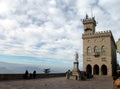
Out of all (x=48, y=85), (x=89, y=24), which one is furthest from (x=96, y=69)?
(x=48, y=85)

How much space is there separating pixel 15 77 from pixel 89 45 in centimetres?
3724

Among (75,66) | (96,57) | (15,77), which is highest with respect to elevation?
(96,57)

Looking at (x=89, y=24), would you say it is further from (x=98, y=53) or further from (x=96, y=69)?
(x=96, y=69)

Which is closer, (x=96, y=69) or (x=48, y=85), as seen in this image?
(x=48, y=85)

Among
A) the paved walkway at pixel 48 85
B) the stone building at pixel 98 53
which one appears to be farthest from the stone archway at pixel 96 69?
the paved walkway at pixel 48 85

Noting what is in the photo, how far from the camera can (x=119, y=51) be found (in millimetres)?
75125

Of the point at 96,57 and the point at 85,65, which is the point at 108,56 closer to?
the point at 96,57

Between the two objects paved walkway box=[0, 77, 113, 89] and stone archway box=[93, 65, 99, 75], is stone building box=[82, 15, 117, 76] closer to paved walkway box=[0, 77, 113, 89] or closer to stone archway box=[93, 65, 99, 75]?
stone archway box=[93, 65, 99, 75]

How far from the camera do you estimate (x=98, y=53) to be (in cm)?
5969

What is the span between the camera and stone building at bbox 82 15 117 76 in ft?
191

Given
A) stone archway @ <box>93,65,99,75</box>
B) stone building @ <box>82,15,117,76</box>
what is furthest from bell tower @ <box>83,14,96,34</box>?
stone archway @ <box>93,65,99,75</box>

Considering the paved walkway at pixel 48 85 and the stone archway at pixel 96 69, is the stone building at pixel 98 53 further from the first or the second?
the paved walkway at pixel 48 85

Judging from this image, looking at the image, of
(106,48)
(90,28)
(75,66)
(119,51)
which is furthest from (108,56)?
(75,66)

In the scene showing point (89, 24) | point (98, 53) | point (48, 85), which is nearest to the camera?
point (48, 85)
